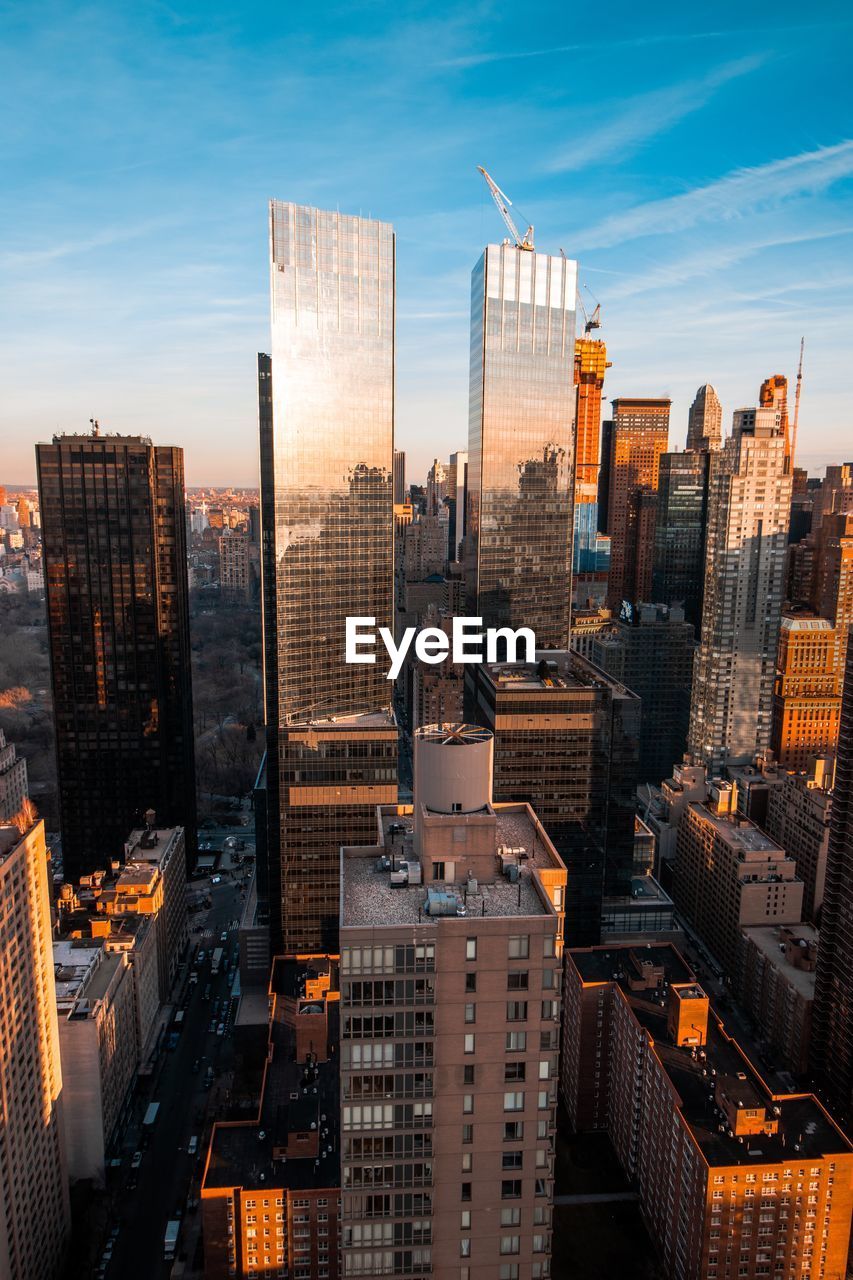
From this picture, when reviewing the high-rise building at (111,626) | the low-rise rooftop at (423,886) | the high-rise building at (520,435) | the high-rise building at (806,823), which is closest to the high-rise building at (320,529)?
the high-rise building at (520,435)

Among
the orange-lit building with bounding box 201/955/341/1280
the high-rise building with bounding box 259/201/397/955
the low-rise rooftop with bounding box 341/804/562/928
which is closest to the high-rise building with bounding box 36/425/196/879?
the high-rise building with bounding box 259/201/397/955

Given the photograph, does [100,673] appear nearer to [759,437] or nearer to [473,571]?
[473,571]

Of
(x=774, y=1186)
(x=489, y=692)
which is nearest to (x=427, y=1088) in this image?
(x=774, y=1186)

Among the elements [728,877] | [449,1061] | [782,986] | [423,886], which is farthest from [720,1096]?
[728,877]

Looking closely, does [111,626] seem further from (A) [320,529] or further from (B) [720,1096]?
(B) [720,1096]

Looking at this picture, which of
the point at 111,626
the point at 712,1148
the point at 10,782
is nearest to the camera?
the point at 712,1148

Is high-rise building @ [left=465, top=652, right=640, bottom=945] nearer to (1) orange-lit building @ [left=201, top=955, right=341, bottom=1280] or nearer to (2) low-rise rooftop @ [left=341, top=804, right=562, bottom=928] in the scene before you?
(1) orange-lit building @ [left=201, top=955, right=341, bottom=1280]

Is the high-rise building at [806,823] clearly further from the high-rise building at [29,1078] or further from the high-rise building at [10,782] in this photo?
the high-rise building at [10,782]
